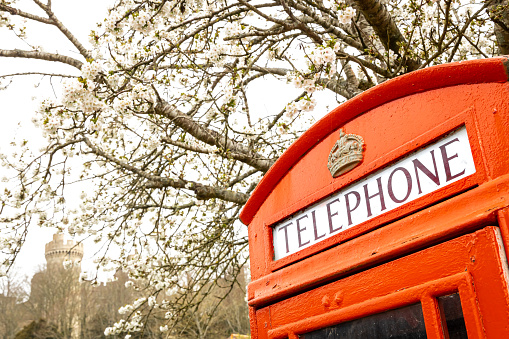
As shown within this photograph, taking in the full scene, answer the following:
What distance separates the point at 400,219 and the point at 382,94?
46 centimetres

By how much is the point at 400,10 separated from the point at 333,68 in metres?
2.88

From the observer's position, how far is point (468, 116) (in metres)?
1.27

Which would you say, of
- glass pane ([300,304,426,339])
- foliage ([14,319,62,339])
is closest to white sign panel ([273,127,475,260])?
glass pane ([300,304,426,339])

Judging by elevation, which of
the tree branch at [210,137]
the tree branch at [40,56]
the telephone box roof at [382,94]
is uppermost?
the tree branch at [40,56]

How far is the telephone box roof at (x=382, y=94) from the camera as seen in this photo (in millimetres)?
1264

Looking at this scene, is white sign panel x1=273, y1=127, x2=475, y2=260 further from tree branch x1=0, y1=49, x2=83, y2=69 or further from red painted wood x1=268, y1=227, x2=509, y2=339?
tree branch x1=0, y1=49, x2=83, y2=69

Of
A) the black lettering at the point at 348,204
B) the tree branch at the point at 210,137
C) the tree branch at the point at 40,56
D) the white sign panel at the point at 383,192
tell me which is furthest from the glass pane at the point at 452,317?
the tree branch at the point at 40,56

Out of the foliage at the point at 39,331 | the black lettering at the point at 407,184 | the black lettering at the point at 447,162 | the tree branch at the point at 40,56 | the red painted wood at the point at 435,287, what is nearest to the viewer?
the red painted wood at the point at 435,287

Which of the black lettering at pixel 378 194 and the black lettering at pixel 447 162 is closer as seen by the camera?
the black lettering at pixel 447 162

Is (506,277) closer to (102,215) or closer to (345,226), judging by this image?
(345,226)

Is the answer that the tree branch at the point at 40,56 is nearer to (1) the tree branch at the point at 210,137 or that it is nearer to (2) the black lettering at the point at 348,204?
(1) the tree branch at the point at 210,137

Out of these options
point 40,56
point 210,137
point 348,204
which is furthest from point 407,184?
point 40,56

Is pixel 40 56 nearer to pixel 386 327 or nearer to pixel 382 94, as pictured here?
pixel 382 94

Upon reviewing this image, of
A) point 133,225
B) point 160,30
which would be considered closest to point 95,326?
point 133,225
